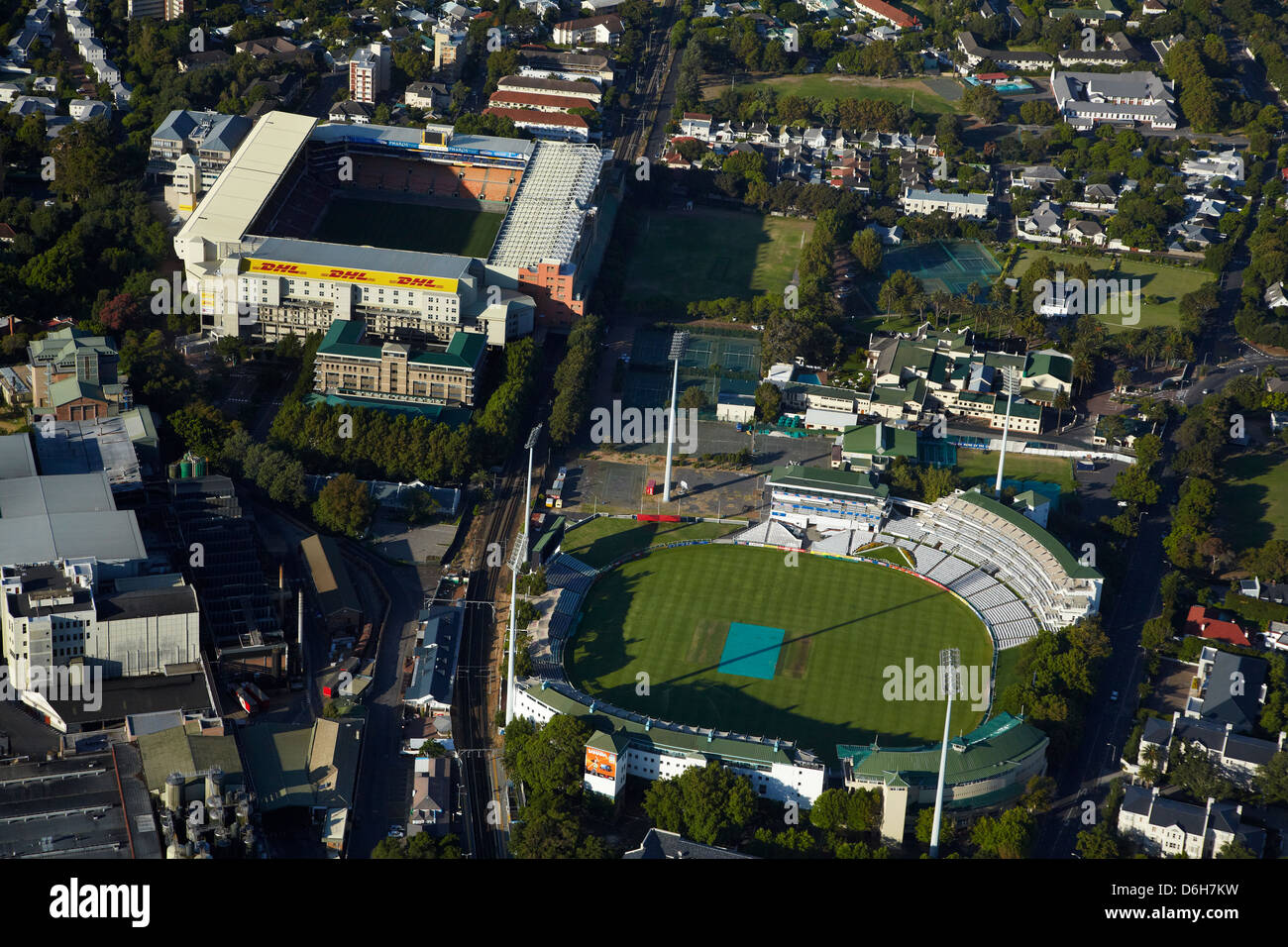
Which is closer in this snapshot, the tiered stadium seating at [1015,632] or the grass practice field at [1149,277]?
the tiered stadium seating at [1015,632]

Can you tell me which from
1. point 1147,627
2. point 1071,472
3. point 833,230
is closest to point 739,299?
point 833,230

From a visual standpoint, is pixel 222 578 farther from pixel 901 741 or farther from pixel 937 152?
pixel 937 152

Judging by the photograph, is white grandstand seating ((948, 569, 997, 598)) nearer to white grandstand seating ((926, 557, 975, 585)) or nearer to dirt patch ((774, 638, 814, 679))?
white grandstand seating ((926, 557, 975, 585))

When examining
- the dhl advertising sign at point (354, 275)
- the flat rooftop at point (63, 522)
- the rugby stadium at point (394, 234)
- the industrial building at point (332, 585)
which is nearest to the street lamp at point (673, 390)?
the rugby stadium at point (394, 234)

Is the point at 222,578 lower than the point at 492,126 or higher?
lower

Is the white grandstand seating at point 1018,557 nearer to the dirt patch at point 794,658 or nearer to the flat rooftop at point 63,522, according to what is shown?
the dirt patch at point 794,658

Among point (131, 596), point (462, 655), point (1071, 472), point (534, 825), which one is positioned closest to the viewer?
point (534, 825)

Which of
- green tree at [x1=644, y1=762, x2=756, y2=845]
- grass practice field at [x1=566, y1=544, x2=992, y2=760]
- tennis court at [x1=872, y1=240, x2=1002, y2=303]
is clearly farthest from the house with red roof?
tennis court at [x1=872, y1=240, x2=1002, y2=303]
